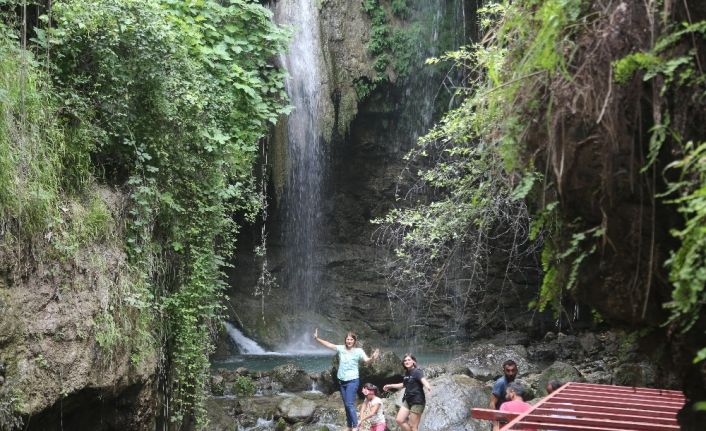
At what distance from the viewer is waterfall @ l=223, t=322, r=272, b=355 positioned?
19.0m

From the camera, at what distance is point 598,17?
10.1 feet

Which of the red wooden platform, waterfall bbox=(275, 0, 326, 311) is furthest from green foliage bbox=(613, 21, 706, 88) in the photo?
waterfall bbox=(275, 0, 326, 311)

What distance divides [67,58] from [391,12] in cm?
1294

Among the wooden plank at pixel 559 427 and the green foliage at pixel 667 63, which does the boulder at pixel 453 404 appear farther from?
the green foliage at pixel 667 63

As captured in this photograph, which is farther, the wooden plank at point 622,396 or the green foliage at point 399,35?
the green foliage at point 399,35

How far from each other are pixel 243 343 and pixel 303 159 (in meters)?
5.52

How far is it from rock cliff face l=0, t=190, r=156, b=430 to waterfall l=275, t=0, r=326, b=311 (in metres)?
11.8

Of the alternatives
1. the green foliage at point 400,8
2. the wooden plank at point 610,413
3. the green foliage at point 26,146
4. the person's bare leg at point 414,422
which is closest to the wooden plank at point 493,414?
the wooden plank at point 610,413

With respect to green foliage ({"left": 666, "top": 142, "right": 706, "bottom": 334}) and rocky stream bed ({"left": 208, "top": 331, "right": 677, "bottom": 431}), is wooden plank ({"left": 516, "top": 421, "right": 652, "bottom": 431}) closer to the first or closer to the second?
green foliage ({"left": 666, "top": 142, "right": 706, "bottom": 334})

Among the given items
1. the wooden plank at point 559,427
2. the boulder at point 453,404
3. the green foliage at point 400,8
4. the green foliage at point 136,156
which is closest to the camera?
the wooden plank at point 559,427

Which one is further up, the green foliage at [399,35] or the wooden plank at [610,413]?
the green foliage at [399,35]

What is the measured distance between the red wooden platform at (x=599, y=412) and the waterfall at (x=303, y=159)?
13471mm

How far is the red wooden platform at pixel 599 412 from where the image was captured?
168 inches

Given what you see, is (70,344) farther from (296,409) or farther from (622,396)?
(296,409)
